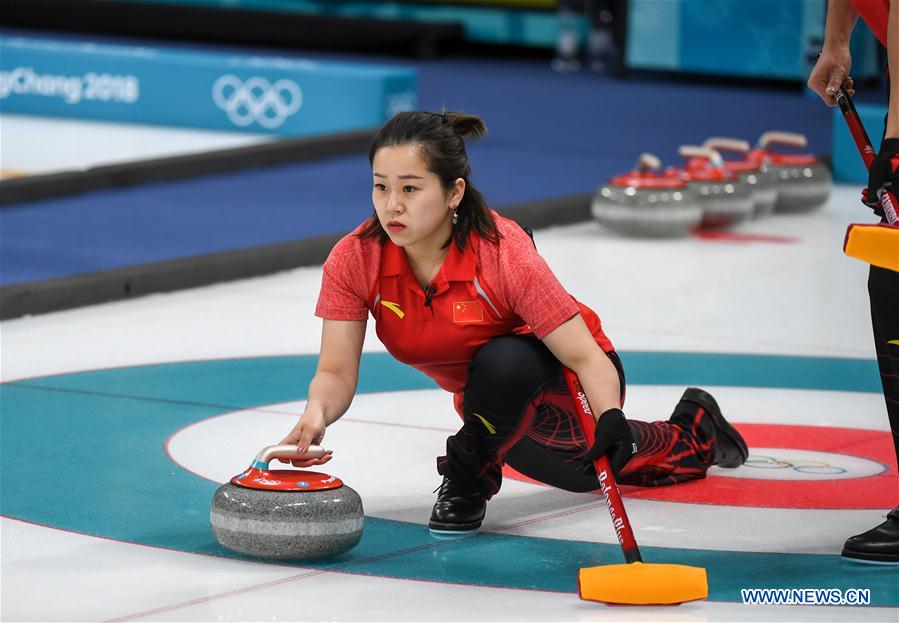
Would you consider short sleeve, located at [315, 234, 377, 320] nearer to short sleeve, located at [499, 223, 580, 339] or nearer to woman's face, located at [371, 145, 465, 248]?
woman's face, located at [371, 145, 465, 248]

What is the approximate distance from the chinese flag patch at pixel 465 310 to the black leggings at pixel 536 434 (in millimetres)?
67

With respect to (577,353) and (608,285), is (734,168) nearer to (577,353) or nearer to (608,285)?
(608,285)

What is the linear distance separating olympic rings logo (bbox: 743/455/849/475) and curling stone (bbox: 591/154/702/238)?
3593 mm

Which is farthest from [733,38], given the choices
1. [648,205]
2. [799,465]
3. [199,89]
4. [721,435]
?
[721,435]

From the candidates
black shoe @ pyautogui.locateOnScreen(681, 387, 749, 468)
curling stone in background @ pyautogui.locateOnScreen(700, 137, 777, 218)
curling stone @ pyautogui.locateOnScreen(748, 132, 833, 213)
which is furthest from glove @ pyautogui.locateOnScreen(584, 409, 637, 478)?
curling stone @ pyautogui.locateOnScreen(748, 132, 833, 213)

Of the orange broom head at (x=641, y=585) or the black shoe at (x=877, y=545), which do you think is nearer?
the orange broom head at (x=641, y=585)

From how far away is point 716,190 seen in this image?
7891mm

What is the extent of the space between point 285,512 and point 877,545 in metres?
1.17

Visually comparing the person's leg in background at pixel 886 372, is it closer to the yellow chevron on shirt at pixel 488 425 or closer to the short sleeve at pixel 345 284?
the yellow chevron on shirt at pixel 488 425

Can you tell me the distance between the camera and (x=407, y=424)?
14.7ft

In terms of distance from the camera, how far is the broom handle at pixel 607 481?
10.1 feet

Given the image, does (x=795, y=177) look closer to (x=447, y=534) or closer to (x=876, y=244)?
→ (x=447, y=534)

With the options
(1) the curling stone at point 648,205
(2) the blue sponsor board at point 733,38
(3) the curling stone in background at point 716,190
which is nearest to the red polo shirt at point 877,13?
(1) the curling stone at point 648,205

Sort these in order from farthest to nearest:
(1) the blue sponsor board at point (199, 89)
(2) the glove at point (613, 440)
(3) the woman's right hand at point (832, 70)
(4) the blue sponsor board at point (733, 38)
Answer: (4) the blue sponsor board at point (733, 38) → (1) the blue sponsor board at point (199, 89) → (3) the woman's right hand at point (832, 70) → (2) the glove at point (613, 440)
